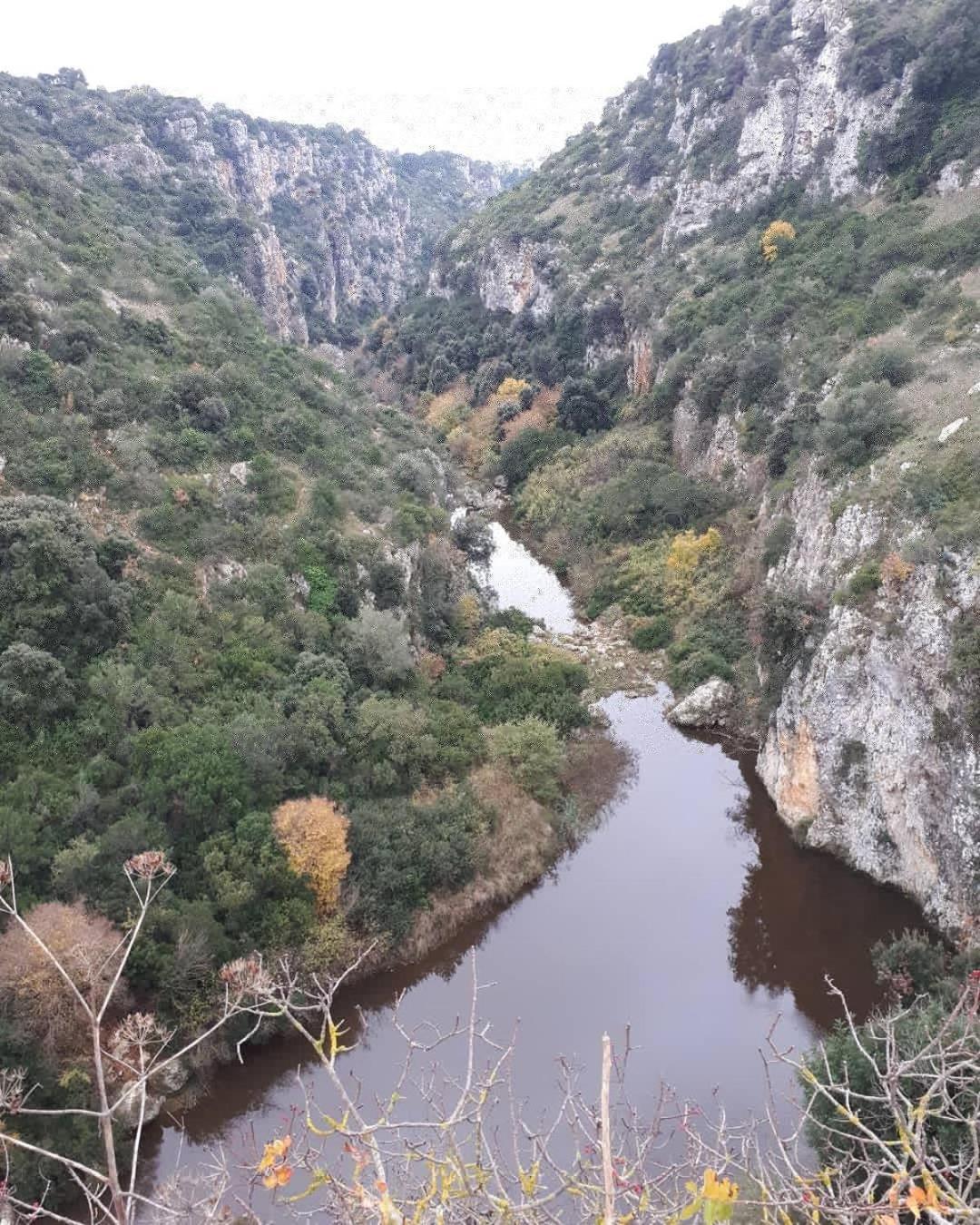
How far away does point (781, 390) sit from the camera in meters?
33.7

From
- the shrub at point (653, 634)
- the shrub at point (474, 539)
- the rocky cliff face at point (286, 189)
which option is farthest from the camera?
the rocky cliff face at point (286, 189)

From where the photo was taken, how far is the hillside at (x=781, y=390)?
61.1ft

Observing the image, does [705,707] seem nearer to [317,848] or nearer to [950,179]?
[317,848]

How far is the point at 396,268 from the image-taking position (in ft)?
340

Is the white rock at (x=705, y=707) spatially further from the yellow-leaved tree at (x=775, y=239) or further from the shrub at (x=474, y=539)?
the yellow-leaved tree at (x=775, y=239)

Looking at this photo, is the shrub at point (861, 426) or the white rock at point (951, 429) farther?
the shrub at point (861, 426)

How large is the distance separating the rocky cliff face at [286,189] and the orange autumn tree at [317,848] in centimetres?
5045

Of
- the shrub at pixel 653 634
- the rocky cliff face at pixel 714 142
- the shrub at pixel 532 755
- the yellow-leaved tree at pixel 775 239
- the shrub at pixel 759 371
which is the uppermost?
the rocky cliff face at pixel 714 142

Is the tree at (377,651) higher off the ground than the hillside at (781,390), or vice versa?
the hillside at (781,390)

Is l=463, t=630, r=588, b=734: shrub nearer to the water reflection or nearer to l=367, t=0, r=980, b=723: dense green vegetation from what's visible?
l=367, t=0, r=980, b=723: dense green vegetation

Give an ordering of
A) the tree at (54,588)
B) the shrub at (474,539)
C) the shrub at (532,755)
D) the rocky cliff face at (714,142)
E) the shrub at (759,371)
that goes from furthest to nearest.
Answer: the rocky cliff face at (714,142) → the shrub at (474,539) → the shrub at (759,371) → the shrub at (532,755) → the tree at (54,588)

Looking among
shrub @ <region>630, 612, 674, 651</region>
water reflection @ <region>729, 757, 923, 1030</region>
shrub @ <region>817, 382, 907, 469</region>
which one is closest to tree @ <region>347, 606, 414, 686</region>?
shrub @ <region>630, 612, 674, 651</region>

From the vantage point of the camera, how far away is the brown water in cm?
1490

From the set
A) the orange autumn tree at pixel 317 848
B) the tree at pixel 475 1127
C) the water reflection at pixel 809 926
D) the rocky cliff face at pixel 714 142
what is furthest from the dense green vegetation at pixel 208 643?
the rocky cliff face at pixel 714 142
